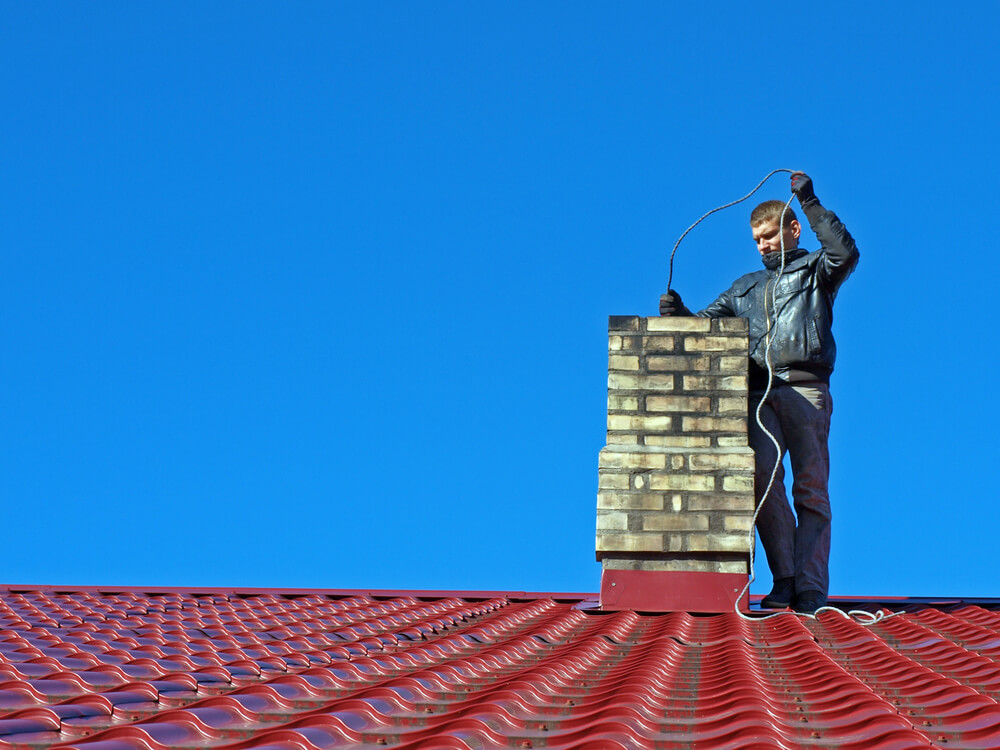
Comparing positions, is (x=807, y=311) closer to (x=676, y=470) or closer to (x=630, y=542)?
(x=676, y=470)

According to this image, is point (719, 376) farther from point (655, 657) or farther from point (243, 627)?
point (243, 627)

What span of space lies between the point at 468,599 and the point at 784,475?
79.1 inches

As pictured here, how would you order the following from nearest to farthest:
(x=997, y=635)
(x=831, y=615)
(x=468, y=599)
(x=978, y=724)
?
(x=978, y=724) < (x=997, y=635) < (x=831, y=615) < (x=468, y=599)

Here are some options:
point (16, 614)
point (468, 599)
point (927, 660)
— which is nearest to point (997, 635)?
point (927, 660)

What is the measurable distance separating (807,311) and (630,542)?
1662mm

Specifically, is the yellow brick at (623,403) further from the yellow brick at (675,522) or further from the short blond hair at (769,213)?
the short blond hair at (769,213)

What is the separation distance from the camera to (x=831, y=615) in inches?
259

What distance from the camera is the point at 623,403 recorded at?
22.5ft

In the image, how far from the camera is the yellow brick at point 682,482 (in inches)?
264

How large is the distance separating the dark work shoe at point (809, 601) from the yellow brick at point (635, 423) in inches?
48.1

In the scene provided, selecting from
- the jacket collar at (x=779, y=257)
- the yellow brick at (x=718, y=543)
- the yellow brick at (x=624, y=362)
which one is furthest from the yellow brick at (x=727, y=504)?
the jacket collar at (x=779, y=257)

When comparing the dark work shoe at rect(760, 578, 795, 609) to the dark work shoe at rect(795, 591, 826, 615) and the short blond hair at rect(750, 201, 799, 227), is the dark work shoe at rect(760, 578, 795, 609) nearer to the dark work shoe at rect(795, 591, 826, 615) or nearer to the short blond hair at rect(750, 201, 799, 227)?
the dark work shoe at rect(795, 591, 826, 615)

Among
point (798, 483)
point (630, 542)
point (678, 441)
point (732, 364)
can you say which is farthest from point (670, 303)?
point (630, 542)

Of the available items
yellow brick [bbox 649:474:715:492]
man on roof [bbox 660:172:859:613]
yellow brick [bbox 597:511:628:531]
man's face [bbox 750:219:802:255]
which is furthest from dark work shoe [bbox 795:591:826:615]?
man's face [bbox 750:219:802:255]
